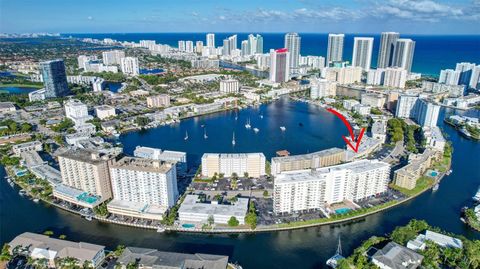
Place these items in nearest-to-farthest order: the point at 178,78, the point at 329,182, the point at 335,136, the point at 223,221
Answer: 1. the point at 223,221
2. the point at 329,182
3. the point at 335,136
4. the point at 178,78

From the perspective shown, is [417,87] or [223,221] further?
[417,87]

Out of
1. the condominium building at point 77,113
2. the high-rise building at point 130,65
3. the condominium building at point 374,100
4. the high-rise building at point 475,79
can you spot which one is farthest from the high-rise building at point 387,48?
the condominium building at point 77,113

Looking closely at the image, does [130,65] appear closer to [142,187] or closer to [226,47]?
[226,47]

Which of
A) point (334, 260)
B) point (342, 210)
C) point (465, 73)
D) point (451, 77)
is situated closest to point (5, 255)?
point (334, 260)

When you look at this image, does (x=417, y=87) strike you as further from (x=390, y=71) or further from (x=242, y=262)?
(x=242, y=262)

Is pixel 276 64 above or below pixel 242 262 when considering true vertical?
above

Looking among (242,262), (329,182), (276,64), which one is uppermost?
(276,64)

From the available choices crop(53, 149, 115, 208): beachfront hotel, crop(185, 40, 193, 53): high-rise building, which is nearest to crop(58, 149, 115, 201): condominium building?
crop(53, 149, 115, 208): beachfront hotel

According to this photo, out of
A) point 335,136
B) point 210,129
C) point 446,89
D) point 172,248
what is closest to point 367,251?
point 172,248

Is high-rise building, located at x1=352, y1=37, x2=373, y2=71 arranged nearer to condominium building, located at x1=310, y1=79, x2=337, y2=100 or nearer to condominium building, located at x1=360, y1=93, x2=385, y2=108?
condominium building, located at x1=310, y1=79, x2=337, y2=100
